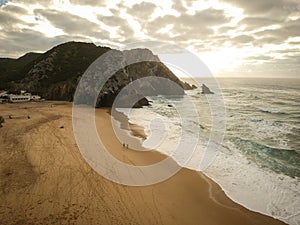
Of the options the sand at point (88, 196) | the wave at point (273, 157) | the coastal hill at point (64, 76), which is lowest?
the sand at point (88, 196)

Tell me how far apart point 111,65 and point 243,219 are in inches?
1768

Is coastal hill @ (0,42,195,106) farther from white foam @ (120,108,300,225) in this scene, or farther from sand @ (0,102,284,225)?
white foam @ (120,108,300,225)

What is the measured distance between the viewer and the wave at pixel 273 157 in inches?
625

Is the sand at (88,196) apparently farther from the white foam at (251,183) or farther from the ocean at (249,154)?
the ocean at (249,154)

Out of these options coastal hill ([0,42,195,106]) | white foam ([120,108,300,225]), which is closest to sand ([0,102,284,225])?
white foam ([120,108,300,225])

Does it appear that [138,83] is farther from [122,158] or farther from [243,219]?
[243,219]

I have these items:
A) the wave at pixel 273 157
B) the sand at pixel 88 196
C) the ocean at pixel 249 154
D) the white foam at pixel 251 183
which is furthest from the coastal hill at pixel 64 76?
the white foam at pixel 251 183

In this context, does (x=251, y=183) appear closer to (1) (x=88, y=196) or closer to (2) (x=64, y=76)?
(1) (x=88, y=196)

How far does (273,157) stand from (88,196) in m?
14.5

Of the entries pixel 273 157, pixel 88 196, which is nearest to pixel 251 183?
pixel 273 157

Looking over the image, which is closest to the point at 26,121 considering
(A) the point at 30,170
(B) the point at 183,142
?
(A) the point at 30,170

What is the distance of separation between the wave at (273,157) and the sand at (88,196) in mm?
5709

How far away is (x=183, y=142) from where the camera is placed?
21672mm

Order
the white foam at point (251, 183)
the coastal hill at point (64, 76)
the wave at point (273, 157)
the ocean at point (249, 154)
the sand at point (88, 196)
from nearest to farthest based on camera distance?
the sand at point (88, 196), the white foam at point (251, 183), the ocean at point (249, 154), the wave at point (273, 157), the coastal hill at point (64, 76)
